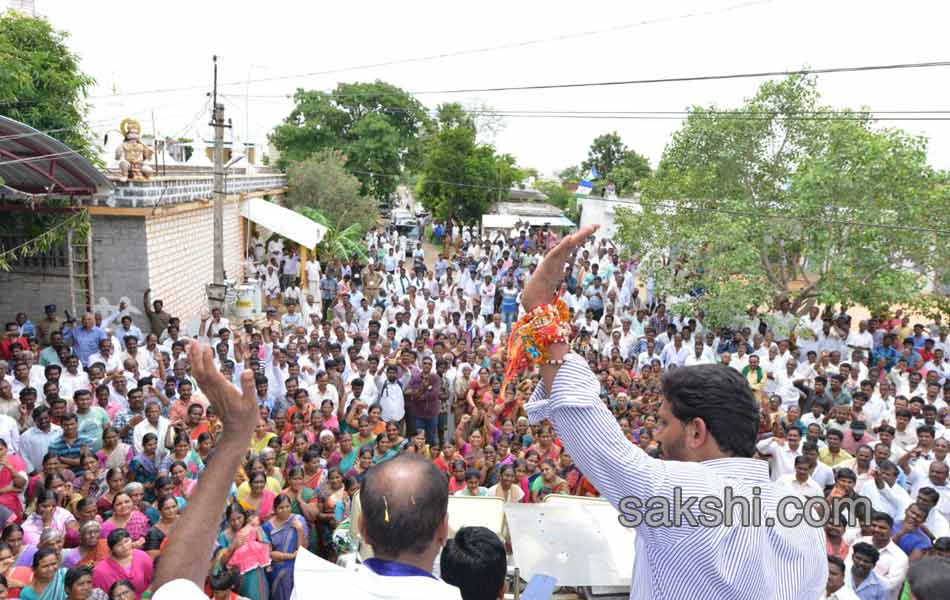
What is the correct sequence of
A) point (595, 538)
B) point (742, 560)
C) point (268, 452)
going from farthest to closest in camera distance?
point (268, 452) < point (595, 538) < point (742, 560)

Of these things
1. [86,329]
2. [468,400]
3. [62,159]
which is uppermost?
[62,159]

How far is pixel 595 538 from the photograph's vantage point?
3779 millimetres

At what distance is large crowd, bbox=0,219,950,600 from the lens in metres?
4.75

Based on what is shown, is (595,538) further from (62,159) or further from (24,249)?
(24,249)

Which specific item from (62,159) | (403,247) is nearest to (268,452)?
(62,159)

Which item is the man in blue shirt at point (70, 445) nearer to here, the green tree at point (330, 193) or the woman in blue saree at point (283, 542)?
the woman in blue saree at point (283, 542)

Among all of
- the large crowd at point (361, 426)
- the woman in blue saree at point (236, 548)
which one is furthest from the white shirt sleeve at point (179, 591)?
the woman in blue saree at point (236, 548)

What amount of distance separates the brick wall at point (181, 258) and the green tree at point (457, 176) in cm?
1377

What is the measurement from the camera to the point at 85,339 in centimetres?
847

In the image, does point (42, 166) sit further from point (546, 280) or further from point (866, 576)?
point (866, 576)

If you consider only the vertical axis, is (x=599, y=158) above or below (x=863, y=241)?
above

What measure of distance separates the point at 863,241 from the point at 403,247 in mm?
13316

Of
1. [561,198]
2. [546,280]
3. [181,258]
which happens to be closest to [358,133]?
[561,198]

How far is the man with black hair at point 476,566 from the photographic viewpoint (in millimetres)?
2896
